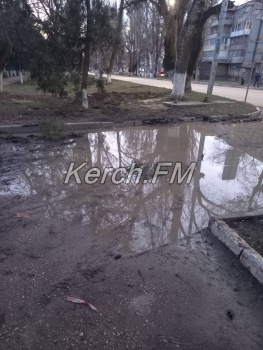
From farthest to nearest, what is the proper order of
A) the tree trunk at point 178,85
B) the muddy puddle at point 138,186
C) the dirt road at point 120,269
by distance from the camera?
the tree trunk at point 178,85, the muddy puddle at point 138,186, the dirt road at point 120,269

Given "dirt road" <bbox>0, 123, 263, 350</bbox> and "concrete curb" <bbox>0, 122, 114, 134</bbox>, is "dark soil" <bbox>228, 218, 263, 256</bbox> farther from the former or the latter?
"concrete curb" <bbox>0, 122, 114, 134</bbox>

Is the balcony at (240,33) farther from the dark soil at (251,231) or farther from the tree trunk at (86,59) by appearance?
the dark soil at (251,231)

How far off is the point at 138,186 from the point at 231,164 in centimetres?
254

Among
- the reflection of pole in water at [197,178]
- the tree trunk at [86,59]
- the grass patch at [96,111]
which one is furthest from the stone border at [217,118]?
the tree trunk at [86,59]

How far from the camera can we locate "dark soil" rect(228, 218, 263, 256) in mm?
3042

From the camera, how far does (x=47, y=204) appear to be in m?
4.01

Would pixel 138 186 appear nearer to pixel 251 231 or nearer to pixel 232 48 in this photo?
pixel 251 231

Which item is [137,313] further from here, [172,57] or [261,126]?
[172,57]

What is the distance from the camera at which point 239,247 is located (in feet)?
9.59

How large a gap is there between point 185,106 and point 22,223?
414 inches

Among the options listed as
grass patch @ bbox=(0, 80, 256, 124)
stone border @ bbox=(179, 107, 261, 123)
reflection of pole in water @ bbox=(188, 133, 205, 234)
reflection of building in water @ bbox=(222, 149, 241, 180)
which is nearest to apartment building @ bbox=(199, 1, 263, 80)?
grass patch @ bbox=(0, 80, 256, 124)

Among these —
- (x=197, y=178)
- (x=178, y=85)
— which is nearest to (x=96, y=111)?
(x=178, y=85)

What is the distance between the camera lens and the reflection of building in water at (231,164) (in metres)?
5.53

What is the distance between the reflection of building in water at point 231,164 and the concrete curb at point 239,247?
2231 mm
